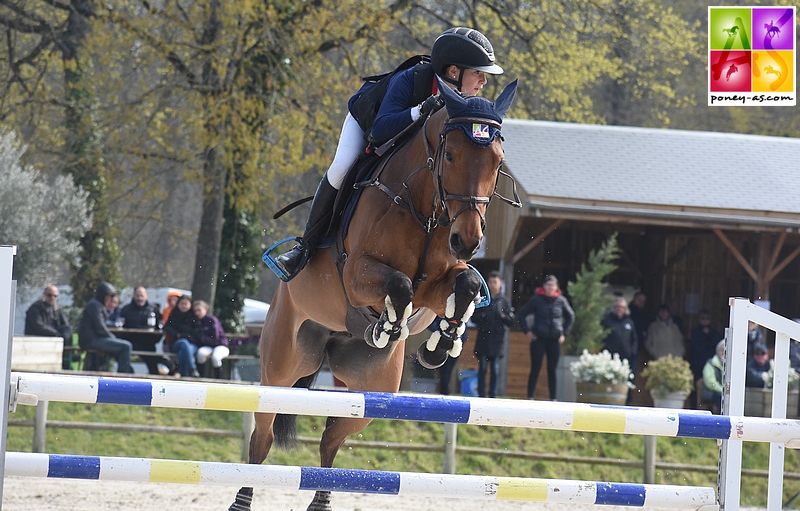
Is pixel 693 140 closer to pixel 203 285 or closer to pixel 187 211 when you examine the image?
pixel 203 285

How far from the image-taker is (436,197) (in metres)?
3.77

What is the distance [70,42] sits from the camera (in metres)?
14.2

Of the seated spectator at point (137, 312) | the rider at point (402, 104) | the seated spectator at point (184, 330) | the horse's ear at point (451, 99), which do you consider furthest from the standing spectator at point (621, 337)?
the horse's ear at point (451, 99)

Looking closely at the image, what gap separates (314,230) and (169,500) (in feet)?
10.5

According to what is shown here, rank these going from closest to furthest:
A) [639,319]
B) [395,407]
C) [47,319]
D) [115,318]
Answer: [395,407], [47,319], [639,319], [115,318]

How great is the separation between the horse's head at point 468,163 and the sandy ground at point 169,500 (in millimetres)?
3761

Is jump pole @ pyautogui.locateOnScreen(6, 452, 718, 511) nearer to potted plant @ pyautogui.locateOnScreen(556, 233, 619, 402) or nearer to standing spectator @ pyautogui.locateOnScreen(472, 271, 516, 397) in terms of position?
standing spectator @ pyautogui.locateOnScreen(472, 271, 516, 397)

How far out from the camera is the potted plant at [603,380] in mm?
9398

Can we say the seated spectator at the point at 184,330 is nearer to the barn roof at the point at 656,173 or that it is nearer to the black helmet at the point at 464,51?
the barn roof at the point at 656,173

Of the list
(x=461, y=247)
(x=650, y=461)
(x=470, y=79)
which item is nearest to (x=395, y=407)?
(x=461, y=247)

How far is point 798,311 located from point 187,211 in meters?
22.9

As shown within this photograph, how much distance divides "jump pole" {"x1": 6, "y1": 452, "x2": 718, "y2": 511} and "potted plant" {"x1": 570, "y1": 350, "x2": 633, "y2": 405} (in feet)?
19.0

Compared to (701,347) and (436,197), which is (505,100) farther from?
(701,347)

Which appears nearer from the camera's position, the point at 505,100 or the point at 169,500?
the point at 505,100
